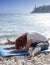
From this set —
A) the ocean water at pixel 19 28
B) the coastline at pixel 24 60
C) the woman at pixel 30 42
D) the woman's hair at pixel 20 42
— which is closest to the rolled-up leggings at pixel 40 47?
the woman at pixel 30 42

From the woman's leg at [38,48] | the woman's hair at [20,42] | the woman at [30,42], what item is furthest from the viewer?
the woman's hair at [20,42]

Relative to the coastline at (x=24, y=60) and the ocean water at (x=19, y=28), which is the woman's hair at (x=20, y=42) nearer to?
the coastline at (x=24, y=60)

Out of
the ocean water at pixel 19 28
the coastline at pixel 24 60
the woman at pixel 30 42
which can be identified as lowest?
the ocean water at pixel 19 28

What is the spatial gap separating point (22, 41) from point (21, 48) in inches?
8.2

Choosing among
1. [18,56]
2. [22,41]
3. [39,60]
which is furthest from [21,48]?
[39,60]

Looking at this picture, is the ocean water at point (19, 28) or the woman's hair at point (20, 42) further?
the ocean water at point (19, 28)

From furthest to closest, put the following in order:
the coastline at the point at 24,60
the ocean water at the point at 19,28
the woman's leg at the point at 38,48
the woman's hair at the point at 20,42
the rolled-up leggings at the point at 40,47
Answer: the ocean water at the point at 19,28 → the woman's hair at the point at 20,42 → the rolled-up leggings at the point at 40,47 → the woman's leg at the point at 38,48 → the coastline at the point at 24,60

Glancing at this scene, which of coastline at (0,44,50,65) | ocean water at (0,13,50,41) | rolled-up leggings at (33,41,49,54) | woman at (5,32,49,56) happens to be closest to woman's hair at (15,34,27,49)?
woman at (5,32,49,56)

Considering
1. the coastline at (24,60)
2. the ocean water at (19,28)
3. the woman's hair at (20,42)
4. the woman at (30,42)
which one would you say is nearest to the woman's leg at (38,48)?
the woman at (30,42)

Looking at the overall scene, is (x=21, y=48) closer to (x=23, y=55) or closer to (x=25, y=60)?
(x=23, y=55)

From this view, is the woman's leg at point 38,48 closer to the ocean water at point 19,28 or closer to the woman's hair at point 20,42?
the woman's hair at point 20,42

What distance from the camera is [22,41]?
6227 millimetres

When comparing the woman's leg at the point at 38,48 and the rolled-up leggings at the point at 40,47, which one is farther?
the rolled-up leggings at the point at 40,47

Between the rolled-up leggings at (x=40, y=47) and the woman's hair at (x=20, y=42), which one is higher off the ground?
the woman's hair at (x=20, y=42)
